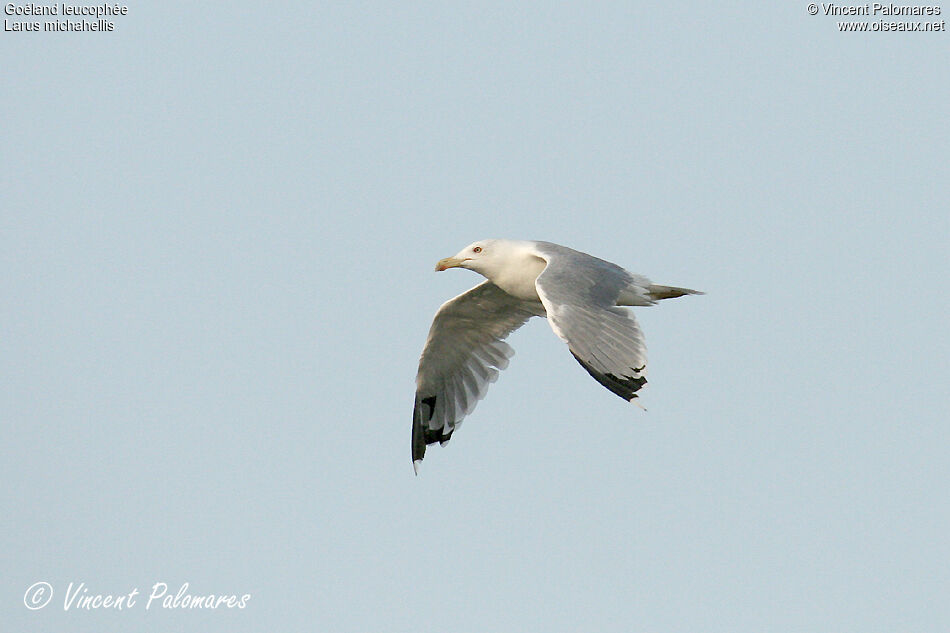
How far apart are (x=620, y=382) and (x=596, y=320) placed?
2.06 feet

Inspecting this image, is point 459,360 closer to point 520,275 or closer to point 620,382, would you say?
point 520,275

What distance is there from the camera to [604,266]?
31.1 feet

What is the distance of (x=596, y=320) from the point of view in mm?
8312

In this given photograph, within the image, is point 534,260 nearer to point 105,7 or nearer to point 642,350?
point 642,350

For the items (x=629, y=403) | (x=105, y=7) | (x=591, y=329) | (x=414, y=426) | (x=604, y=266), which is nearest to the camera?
(x=629, y=403)

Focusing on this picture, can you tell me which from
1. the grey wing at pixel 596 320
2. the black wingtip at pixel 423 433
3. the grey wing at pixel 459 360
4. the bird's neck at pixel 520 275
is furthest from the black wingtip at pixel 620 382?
the black wingtip at pixel 423 433

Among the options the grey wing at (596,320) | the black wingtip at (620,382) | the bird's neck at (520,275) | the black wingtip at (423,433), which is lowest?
the black wingtip at (423,433)

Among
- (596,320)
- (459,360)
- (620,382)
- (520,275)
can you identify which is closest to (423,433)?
(459,360)

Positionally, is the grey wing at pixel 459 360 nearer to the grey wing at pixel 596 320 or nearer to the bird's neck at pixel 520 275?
the bird's neck at pixel 520 275

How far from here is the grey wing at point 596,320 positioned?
25.8ft

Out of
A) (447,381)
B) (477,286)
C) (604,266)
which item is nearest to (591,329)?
(604,266)

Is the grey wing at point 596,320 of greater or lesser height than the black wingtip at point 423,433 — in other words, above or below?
above

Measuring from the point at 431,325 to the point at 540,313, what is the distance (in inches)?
37.3

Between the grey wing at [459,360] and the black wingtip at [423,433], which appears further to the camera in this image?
the black wingtip at [423,433]
